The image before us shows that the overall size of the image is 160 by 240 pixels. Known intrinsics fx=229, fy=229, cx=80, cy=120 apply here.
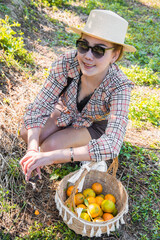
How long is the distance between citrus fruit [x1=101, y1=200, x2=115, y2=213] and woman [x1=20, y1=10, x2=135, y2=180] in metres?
0.57

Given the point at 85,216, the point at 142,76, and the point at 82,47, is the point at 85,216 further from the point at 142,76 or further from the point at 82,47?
the point at 142,76

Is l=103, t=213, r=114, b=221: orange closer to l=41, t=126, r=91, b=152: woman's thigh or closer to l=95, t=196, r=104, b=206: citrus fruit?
l=95, t=196, r=104, b=206: citrus fruit

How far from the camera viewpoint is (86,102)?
2.46 meters

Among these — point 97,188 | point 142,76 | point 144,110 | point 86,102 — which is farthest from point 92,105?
point 142,76

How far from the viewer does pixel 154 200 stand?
273 cm

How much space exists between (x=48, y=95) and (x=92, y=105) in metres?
0.47

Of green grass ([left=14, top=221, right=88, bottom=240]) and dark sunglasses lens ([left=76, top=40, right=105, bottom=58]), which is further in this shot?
green grass ([left=14, top=221, right=88, bottom=240])

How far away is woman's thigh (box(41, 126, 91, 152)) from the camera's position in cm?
256

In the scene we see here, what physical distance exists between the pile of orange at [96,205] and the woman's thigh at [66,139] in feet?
1.59

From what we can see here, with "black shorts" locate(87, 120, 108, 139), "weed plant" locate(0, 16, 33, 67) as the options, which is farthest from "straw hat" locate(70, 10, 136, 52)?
"weed plant" locate(0, 16, 33, 67)

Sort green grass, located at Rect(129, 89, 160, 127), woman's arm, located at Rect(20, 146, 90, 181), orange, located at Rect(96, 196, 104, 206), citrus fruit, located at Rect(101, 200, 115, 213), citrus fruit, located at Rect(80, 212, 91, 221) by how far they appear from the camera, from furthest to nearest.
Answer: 1. green grass, located at Rect(129, 89, 160, 127)
2. orange, located at Rect(96, 196, 104, 206)
3. citrus fruit, located at Rect(101, 200, 115, 213)
4. citrus fruit, located at Rect(80, 212, 91, 221)
5. woman's arm, located at Rect(20, 146, 90, 181)

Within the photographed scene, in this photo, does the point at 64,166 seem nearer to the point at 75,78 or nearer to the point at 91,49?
the point at 75,78

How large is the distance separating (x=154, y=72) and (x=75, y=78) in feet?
11.6

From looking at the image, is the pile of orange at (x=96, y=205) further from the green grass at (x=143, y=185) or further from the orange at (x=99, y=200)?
the green grass at (x=143, y=185)
